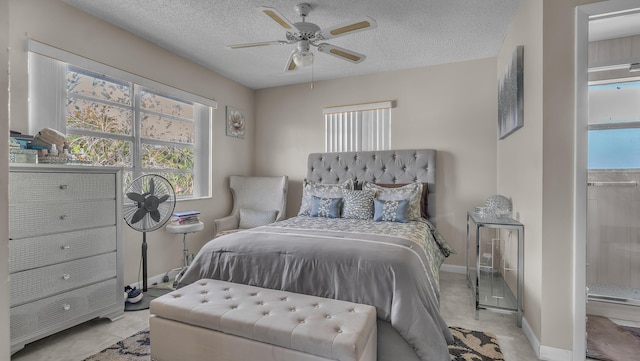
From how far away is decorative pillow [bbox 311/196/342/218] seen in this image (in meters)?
3.22

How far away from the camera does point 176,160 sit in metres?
3.55

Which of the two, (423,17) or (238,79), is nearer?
(423,17)

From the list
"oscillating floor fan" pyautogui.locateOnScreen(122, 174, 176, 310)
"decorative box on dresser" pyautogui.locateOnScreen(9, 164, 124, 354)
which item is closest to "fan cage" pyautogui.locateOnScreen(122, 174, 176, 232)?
"oscillating floor fan" pyautogui.locateOnScreen(122, 174, 176, 310)

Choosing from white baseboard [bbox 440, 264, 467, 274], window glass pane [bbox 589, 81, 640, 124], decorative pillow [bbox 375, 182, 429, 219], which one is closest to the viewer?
window glass pane [bbox 589, 81, 640, 124]

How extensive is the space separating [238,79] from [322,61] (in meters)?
1.39

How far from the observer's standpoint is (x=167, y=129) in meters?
3.43

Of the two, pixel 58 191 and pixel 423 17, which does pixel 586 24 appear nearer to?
pixel 423 17

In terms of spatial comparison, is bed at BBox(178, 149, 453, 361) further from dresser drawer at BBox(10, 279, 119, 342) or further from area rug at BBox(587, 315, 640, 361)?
area rug at BBox(587, 315, 640, 361)

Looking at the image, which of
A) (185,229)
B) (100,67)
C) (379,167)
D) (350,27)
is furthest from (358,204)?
(100,67)

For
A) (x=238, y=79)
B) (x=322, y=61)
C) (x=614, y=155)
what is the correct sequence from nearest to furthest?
(x=614, y=155)
(x=322, y=61)
(x=238, y=79)

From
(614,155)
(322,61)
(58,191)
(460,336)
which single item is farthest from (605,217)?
(58,191)

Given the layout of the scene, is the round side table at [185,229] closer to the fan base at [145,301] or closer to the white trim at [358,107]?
the fan base at [145,301]

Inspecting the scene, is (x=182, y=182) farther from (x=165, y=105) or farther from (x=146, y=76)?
(x=146, y=76)

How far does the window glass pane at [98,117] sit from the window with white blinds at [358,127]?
2418 millimetres
